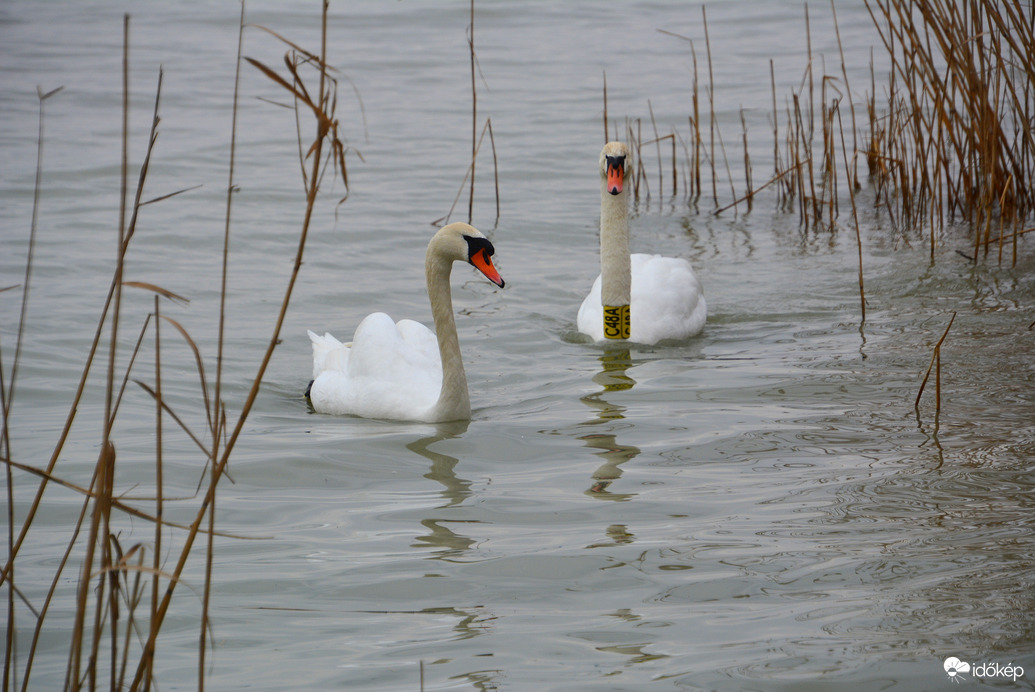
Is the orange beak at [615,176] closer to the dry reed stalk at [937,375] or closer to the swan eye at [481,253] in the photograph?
the swan eye at [481,253]

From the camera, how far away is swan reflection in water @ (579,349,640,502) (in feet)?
14.8

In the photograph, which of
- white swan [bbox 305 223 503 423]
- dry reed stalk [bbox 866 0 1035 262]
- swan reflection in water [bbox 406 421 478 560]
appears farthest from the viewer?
dry reed stalk [bbox 866 0 1035 262]

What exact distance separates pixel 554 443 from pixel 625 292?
1961 millimetres

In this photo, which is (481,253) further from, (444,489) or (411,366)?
(444,489)

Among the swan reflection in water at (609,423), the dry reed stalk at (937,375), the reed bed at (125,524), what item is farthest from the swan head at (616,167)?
the reed bed at (125,524)

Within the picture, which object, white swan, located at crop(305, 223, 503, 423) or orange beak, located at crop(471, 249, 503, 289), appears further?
white swan, located at crop(305, 223, 503, 423)

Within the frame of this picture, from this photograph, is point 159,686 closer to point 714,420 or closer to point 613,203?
point 714,420

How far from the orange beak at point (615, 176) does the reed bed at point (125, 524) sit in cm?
246

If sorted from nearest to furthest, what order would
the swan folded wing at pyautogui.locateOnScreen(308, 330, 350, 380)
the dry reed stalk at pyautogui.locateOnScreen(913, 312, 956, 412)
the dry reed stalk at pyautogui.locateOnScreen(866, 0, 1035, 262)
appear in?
the dry reed stalk at pyautogui.locateOnScreen(913, 312, 956, 412), the dry reed stalk at pyautogui.locateOnScreen(866, 0, 1035, 262), the swan folded wing at pyautogui.locateOnScreen(308, 330, 350, 380)

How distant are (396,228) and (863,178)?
15.7 ft

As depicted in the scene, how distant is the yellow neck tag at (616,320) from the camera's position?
684 cm

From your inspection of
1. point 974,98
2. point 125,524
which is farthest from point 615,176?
point 125,524

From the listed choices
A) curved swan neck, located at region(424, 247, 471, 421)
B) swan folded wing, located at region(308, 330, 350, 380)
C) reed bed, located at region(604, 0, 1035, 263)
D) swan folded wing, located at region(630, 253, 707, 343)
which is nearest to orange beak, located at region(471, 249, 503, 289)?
curved swan neck, located at region(424, 247, 471, 421)

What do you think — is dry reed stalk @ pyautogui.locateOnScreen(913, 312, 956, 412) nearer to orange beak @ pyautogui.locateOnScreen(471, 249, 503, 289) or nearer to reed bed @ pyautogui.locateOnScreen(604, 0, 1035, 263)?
reed bed @ pyautogui.locateOnScreen(604, 0, 1035, 263)
